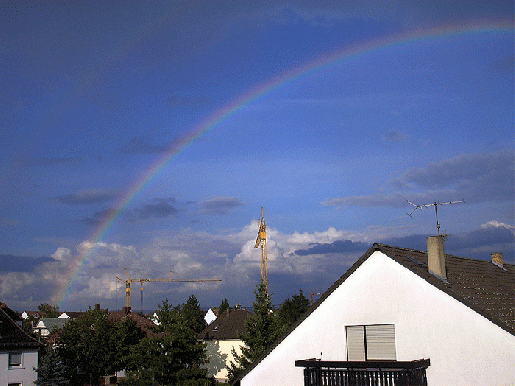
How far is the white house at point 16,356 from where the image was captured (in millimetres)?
44094

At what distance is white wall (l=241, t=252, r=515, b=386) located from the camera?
661 inches

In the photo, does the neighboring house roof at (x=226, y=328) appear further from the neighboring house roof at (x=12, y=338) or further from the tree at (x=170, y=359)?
the tree at (x=170, y=359)

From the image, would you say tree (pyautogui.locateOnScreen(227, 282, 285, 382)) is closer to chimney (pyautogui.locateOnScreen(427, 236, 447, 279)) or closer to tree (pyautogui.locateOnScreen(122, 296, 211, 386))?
tree (pyautogui.locateOnScreen(122, 296, 211, 386))

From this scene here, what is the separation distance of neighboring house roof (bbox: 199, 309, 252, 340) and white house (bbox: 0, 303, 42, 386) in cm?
2684

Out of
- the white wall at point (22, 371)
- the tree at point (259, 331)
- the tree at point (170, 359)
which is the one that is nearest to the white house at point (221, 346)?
the tree at point (259, 331)

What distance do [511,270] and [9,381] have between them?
40.4 meters

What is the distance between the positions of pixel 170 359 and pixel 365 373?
21914 millimetres

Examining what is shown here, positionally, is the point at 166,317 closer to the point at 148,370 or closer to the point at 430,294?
the point at 148,370

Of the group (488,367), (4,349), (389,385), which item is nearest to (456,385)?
(488,367)

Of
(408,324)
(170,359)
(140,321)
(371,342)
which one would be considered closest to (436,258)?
(408,324)

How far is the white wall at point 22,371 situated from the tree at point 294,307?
29.9m

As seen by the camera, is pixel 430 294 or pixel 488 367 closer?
pixel 488 367

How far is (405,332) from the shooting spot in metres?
18.1

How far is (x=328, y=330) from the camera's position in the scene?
19.4 m
